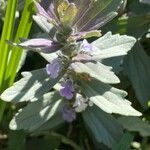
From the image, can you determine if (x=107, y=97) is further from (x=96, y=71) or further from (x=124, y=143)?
(x=124, y=143)

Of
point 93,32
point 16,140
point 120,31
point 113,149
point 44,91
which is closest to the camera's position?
point 93,32

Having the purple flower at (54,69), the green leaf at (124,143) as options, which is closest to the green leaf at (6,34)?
the purple flower at (54,69)

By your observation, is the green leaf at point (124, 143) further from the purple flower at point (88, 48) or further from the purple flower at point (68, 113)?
the purple flower at point (88, 48)

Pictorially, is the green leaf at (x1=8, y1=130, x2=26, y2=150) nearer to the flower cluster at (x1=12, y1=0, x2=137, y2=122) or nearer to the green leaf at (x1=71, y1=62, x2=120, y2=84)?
the flower cluster at (x1=12, y1=0, x2=137, y2=122)

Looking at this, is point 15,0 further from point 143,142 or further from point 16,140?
point 143,142

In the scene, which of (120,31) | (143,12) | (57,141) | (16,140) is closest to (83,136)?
(57,141)

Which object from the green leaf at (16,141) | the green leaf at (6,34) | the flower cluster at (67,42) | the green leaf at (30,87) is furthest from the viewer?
the green leaf at (16,141)

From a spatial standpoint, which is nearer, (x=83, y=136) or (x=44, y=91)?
(x=44, y=91)
